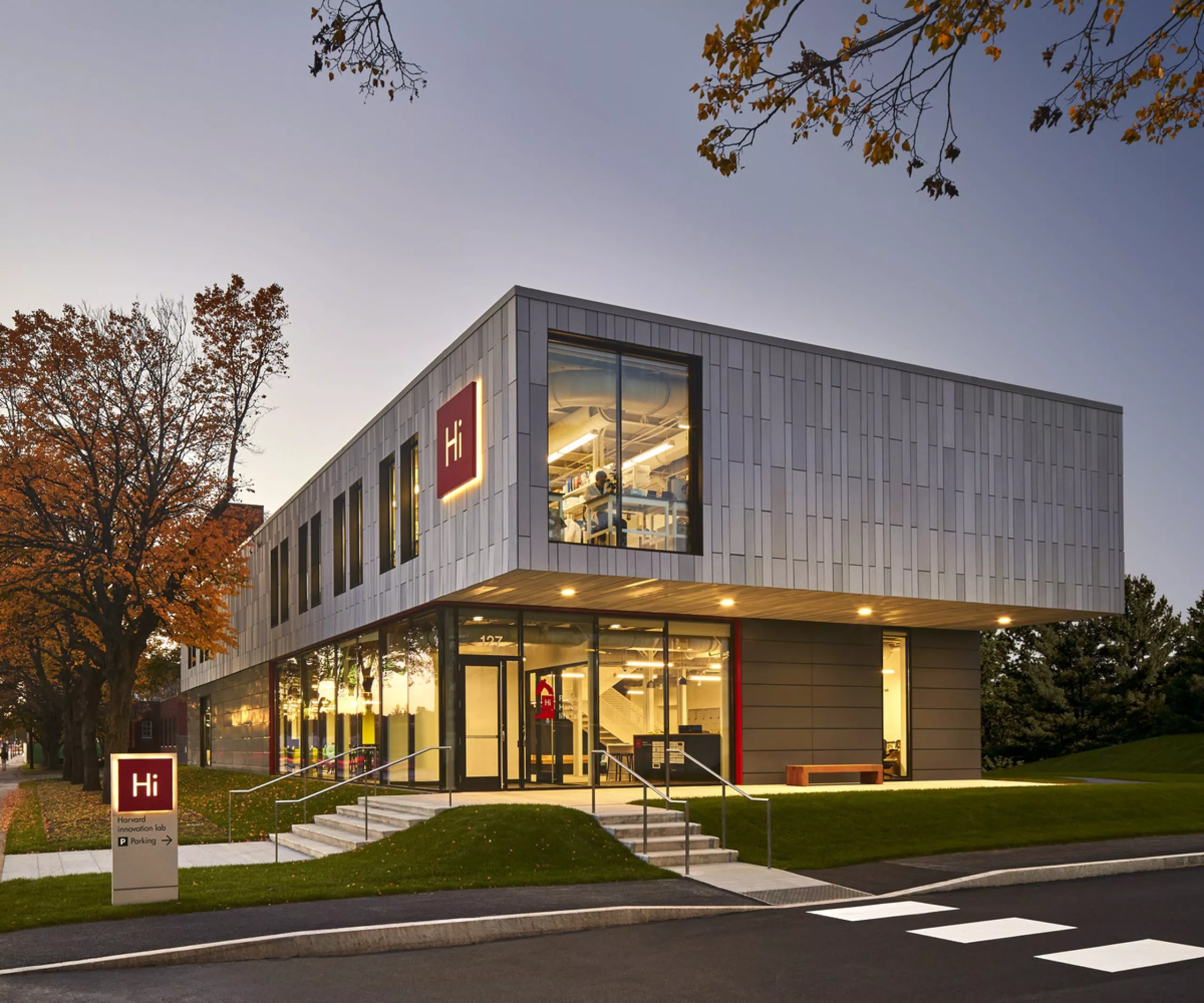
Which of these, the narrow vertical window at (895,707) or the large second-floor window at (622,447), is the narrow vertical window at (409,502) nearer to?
the large second-floor window at (622,447)

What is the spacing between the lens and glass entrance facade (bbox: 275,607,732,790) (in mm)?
22469

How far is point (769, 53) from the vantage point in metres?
7.83

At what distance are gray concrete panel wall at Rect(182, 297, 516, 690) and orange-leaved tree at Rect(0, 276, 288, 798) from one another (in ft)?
9.57

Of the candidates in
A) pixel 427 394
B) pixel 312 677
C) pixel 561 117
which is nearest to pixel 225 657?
pixel 312 677

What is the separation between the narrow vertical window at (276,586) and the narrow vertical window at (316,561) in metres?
5.19

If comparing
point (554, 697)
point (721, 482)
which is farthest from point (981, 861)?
point (554, 697)

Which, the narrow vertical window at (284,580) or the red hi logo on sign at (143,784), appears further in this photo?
the narrow vertical window at (284,580)

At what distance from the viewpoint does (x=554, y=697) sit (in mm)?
22938

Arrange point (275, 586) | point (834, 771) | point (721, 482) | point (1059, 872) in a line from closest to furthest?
point (1059, 872) → point (721, 482) → point (834, 771) → point (275, 586)

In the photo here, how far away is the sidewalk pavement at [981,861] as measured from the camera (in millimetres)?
14633

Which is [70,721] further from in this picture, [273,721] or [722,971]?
[722,971]

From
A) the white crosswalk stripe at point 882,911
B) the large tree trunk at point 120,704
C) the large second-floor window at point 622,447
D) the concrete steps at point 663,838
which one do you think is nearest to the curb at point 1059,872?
the white crosswalk stripe at point 882,911

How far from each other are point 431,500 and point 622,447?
4148 mm

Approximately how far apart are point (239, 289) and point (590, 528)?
15499 millimetres
